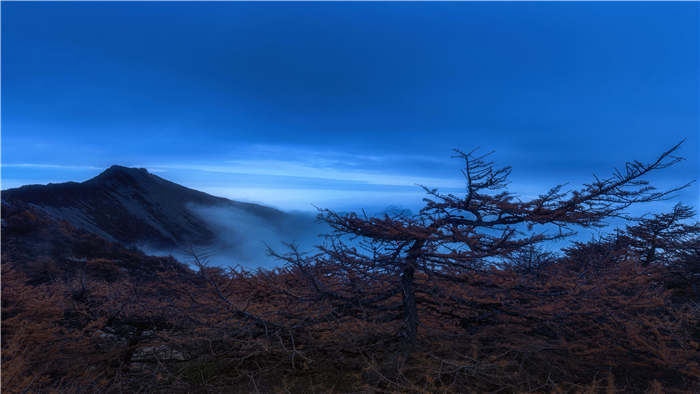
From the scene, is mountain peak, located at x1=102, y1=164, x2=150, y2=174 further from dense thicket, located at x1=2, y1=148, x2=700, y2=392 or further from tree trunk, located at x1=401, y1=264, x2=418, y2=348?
tree trunk, located at x1=401, y1=264, x2=418, y2=348

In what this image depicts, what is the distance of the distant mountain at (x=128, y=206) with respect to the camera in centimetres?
3397

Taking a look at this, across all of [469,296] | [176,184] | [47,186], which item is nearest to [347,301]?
[469,296]

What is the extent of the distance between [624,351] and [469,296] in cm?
248

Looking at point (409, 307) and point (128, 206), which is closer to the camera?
point (409, 307)

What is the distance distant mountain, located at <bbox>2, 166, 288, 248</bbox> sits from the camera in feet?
111

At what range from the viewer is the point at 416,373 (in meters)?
4.60

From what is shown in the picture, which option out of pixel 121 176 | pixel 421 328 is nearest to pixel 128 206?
pixel 121 176

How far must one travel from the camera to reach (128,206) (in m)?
42.9

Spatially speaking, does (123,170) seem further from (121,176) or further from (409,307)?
(409,307)

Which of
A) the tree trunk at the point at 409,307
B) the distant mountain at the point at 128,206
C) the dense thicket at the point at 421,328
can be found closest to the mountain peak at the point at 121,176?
the distant mountain at the point at 128,206

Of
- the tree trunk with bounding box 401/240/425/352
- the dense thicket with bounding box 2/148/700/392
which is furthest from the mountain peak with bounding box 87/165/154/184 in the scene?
the tree trunk with bounding box 401/240/425/352

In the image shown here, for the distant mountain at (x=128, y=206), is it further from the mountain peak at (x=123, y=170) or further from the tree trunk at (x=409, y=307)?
the tree trunk at (x=409, y=307)

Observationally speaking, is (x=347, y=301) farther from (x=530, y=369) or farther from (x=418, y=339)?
(x=530, y=369)

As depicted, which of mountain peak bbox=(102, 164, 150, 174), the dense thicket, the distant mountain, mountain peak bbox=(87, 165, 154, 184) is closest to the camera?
the dense thicket
